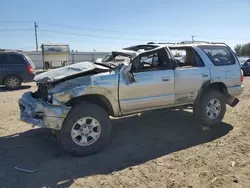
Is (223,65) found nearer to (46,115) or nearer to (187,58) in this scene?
(187,58)

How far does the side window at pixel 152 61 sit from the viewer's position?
197 inches

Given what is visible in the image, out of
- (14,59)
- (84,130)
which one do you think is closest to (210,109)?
(84,130)

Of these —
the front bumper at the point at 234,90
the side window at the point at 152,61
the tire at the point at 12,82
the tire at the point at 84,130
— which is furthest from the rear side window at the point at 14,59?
the front bumper at the point at 234,90

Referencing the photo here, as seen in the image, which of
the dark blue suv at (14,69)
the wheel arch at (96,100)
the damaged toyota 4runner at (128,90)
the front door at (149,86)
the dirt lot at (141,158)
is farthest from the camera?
the dark blue suv at (14,69)

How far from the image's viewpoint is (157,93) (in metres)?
5.10

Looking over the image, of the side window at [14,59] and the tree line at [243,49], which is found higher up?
the tree line at [243,49]

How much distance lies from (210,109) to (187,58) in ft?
4.19

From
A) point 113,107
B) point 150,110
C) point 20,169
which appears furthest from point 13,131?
point 150,110

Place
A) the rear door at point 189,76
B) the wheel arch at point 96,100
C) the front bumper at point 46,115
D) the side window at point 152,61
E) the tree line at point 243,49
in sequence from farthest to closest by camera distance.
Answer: the tree line at point 243,49 < the rear door at point 189,76 < the side window at point 152,61 < the wheel arch at point 96,100 < the front bumper at point 46,115

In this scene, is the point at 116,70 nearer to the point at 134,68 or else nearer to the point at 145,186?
the point at 134,68

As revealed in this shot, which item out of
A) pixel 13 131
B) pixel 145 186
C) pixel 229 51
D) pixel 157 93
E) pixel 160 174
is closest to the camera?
pixel 145 186

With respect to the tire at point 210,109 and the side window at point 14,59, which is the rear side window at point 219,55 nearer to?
the tire at point 210,109

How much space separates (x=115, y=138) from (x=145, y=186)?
6.33 ft

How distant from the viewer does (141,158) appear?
4293mm
